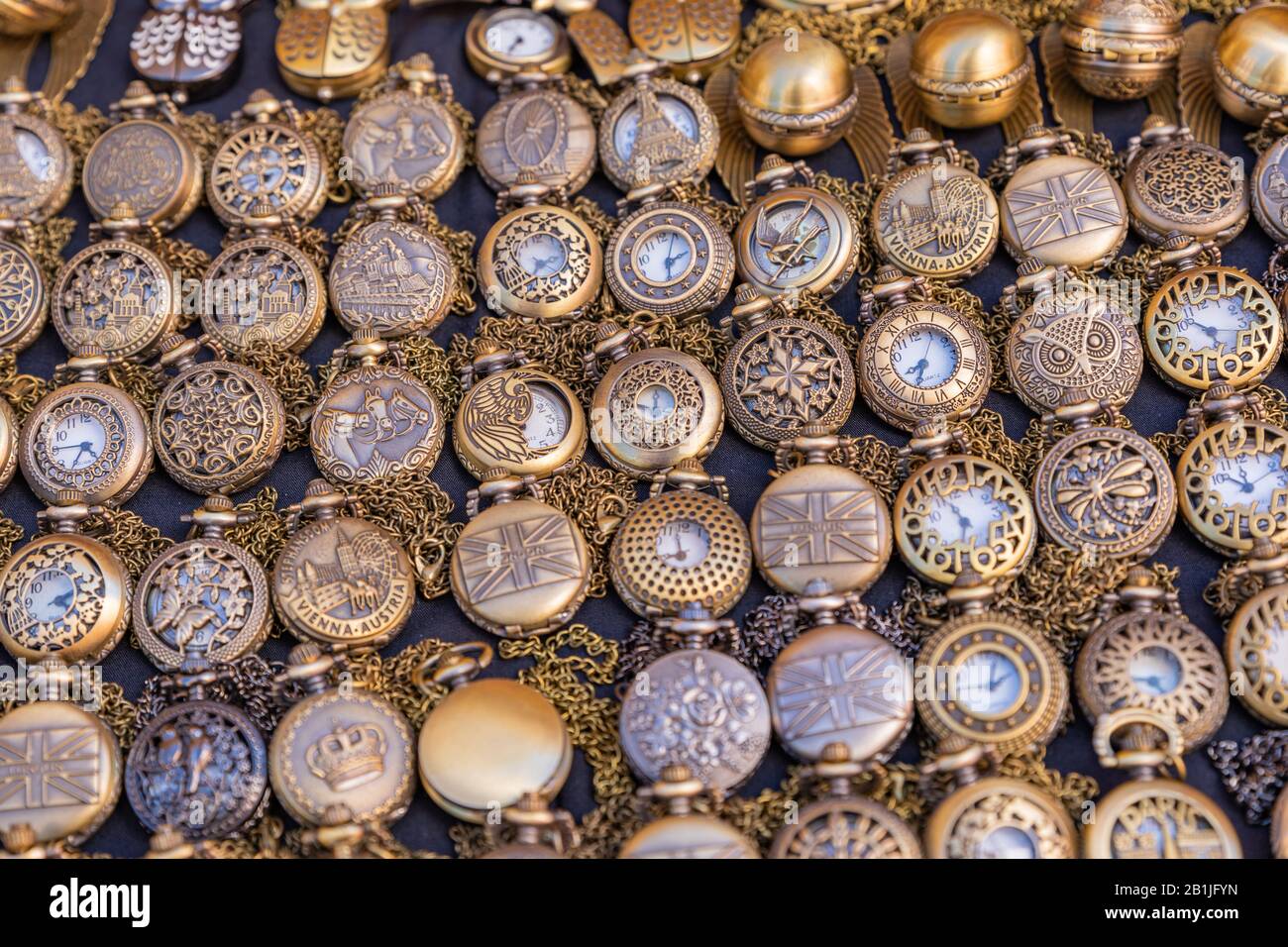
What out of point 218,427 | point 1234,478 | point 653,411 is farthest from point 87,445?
point 1234,478

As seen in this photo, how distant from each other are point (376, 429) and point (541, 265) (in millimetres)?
556

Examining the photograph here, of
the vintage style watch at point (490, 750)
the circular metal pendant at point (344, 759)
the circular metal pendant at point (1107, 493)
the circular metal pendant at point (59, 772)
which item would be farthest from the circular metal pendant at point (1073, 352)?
the circular metal pendant at point (59, 772)

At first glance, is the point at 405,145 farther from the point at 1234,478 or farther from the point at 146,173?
the point at 1234,478

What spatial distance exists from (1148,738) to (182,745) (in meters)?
1.87

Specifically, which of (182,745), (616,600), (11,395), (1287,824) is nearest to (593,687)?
(616,600)

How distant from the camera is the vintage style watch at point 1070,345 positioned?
2.99m

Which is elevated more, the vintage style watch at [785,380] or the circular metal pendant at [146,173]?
the circular metal pendant at [146,173]

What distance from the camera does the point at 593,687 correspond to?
2822mm

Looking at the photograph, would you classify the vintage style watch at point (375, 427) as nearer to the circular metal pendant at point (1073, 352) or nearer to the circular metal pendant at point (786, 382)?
the circular metal pendant at point (786, 382)

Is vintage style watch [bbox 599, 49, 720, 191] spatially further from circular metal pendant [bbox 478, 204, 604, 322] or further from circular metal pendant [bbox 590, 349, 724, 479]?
circular metal pendant [bbox 590, 349, 724, 479]

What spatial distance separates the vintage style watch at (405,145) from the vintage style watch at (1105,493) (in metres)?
1.60

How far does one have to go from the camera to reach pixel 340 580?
286 centimetres

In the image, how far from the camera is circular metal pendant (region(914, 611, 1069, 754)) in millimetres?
2611

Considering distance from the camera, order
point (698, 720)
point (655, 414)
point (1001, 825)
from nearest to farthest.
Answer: point (1001, 825), point (698, 720), point (655, 414)
